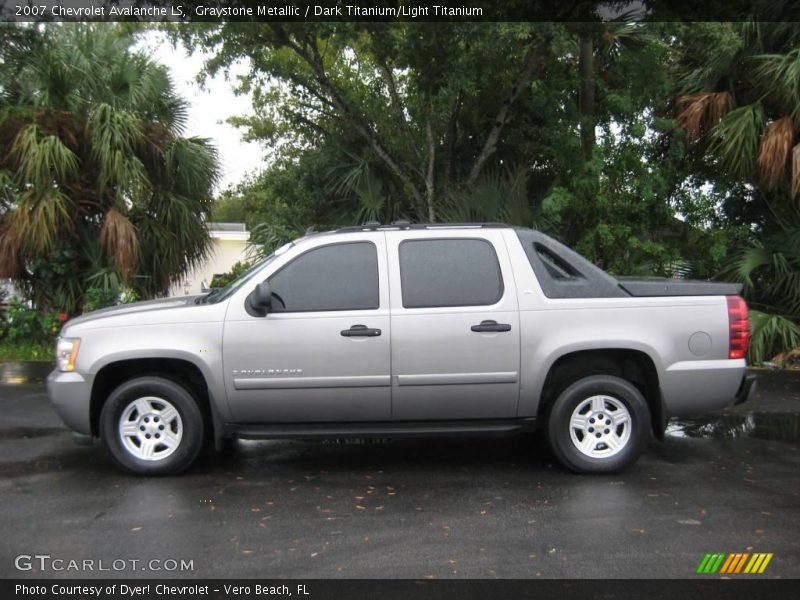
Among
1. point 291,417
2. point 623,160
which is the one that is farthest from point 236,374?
point 623,160

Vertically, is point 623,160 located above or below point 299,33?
below

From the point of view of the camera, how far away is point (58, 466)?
6.38 m

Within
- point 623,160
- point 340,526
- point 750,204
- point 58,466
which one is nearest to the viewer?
point 340,526

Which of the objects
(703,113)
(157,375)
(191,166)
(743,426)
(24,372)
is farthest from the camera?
(191,166)

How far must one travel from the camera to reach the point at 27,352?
12.6m

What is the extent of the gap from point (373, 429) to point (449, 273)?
4.23 ft

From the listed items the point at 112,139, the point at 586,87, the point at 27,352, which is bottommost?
the point at 27,352

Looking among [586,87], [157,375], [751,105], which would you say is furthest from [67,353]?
[751,105]

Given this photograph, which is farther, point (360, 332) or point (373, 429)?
point (373, 429)

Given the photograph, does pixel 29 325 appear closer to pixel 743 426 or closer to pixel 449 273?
pixel 449 273

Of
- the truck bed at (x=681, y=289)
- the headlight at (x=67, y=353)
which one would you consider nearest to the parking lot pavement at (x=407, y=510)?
the headlight at (x=67, y=353)

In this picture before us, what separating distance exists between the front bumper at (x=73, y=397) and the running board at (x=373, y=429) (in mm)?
1036
